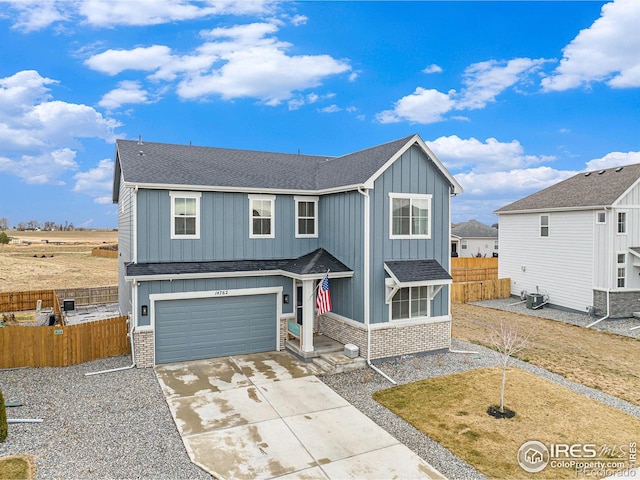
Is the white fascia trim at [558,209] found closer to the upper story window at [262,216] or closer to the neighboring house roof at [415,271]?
the neighboring house roof at [415,271]

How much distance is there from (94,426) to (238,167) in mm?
10246

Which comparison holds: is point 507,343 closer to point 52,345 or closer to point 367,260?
point 367,260

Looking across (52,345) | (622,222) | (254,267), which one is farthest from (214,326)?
(622,222)

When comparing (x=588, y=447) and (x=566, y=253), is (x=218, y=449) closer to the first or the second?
(x=588, y=447)

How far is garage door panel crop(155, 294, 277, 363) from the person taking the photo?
42.9 ft

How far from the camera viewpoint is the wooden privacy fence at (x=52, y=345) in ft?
40.6

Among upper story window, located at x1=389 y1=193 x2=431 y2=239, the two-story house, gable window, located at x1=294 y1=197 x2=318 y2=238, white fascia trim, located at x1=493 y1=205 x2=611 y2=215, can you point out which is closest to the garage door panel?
the two-story house

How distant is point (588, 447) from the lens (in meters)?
8.01

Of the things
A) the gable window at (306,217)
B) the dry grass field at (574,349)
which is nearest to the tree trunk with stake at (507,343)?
the dry grass field at (574,349)

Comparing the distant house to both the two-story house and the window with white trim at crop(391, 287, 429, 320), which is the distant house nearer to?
the two-story house

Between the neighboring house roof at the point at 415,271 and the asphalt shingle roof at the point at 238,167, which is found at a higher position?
the asphalt shingle roof at the point at 238,167

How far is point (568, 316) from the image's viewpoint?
2111cm

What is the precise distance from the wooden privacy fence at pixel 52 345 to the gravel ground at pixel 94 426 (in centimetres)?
38

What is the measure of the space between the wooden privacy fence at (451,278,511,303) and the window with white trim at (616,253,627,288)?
6.72m
